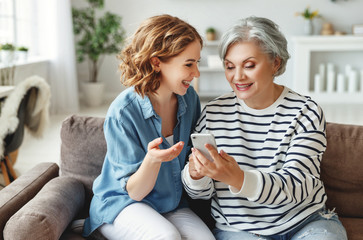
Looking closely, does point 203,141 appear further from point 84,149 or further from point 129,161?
point 84,149

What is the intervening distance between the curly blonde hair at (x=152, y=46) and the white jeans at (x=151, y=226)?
1.29ft

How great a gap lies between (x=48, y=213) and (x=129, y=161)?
30 centimetres

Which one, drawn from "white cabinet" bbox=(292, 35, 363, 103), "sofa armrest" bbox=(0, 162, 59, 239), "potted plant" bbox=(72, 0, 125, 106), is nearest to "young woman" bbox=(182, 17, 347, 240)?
"sofa armrest" bbox=(0, 162, 59, 239)

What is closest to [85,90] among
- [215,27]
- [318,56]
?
[215,27]

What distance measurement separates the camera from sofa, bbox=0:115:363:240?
1559 millimetres

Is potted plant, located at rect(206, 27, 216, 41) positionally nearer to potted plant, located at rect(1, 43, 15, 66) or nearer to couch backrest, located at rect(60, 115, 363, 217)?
potted plant, located at rect(1, 43, 15, 66)

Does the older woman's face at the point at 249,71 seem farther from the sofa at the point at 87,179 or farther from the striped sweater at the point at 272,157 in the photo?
the sofa at the point at 87,179

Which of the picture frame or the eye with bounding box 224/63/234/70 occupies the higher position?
the picture frame

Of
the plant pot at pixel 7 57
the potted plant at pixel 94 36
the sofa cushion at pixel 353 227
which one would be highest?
the potted plant at pixel 94 36

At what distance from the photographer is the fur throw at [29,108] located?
287 centimetres

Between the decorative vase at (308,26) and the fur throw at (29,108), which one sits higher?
the decorative vase at (308,26)

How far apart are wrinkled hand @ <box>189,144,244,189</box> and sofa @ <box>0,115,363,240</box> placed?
45 cm

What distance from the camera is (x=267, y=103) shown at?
1.53 metres

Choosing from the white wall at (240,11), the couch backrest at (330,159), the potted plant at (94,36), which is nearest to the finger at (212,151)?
the couch backrest at (330,159)
